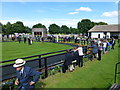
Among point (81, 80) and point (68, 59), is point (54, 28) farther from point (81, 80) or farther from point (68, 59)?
point (81, 80)

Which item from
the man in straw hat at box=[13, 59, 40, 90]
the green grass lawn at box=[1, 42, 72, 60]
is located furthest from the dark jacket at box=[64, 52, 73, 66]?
the green grass lawn at box=[1, 42, 72, 60]

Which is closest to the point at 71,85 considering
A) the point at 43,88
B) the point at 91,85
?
the point at 91,85

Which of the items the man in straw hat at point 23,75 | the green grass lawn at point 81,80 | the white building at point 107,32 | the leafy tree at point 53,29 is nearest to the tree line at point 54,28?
the leafy tree at point 53,29

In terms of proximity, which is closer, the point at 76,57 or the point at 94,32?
the point at 76,57

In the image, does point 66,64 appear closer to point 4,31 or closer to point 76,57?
point 76,57

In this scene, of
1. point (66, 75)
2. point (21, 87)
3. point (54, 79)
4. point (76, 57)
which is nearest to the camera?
point (21, 87)

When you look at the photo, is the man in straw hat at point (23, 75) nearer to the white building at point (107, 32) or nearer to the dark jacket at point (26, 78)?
the dark jacket at point (26, 78)

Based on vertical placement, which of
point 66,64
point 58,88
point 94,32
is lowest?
point 58,88

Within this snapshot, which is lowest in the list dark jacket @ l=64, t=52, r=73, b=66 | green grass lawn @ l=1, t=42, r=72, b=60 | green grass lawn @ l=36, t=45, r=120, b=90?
green grass lawn @ l=36, t=45, r=120, b=90

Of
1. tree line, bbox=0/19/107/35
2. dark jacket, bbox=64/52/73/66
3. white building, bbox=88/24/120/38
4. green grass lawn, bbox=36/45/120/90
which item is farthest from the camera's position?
tree line, bbox=0/19/107/35

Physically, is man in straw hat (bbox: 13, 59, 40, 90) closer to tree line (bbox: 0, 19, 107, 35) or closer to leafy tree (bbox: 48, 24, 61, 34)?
tree line (bbox: 0, 19, 107, 35)

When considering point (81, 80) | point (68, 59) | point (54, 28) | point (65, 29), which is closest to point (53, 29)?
point (54, 28)

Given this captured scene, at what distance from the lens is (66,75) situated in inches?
271

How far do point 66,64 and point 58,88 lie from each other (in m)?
2.05
